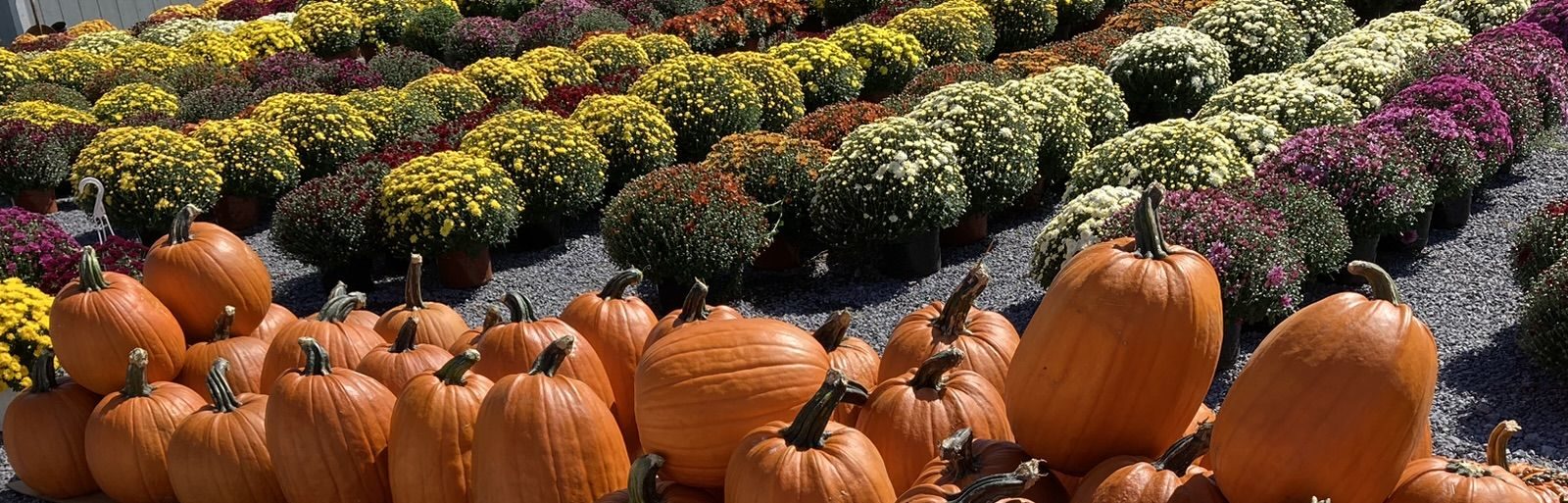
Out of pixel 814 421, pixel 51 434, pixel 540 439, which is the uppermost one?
pixel 814 421

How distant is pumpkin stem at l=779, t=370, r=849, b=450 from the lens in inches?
93.0

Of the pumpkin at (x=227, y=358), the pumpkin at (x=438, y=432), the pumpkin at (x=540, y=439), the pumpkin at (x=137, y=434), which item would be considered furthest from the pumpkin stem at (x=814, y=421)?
the pumpkin at (x=227, y=358)

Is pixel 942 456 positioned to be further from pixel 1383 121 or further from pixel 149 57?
pixel 149 57

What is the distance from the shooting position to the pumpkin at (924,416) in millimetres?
2615

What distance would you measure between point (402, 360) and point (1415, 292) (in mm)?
4728

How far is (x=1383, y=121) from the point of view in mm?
6371

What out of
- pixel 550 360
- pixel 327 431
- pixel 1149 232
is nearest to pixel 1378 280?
pixel 1149 232

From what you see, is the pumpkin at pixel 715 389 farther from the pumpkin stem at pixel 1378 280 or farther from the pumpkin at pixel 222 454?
the pumpkin at pixel 222 454

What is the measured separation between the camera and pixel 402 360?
3.48m

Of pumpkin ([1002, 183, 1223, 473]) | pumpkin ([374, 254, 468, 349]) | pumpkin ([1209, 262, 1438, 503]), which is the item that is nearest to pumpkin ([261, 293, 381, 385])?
pumpkin ([374, 254, 468, 349])

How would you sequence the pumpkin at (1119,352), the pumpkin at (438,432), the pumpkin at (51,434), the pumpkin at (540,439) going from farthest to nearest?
the pumpkin at (51,434), the pumpkin at (438,432), the pumpkin at (540,439), the pumpkin at (1119,352)

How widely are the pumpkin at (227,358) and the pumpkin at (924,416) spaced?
239cm

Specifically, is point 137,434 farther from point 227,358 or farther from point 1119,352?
point 1119,352

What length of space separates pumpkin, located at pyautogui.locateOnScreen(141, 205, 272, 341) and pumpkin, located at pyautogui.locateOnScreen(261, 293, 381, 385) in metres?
0.43
